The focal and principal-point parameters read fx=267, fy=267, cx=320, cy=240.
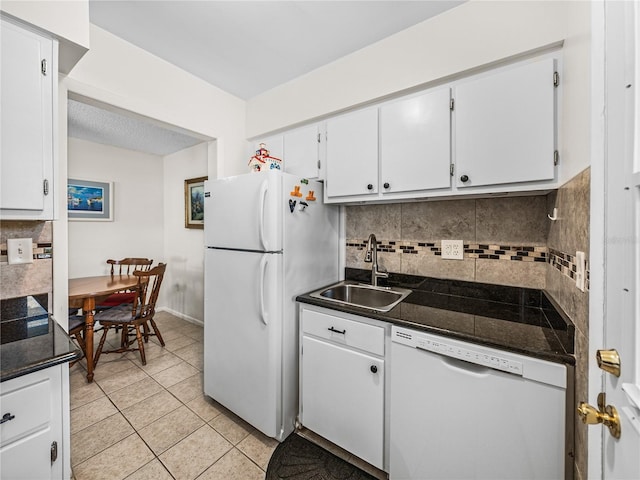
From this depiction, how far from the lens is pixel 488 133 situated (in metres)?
1.38

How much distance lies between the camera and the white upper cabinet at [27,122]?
108cm

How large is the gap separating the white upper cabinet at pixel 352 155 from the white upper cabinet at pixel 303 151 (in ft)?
0.51

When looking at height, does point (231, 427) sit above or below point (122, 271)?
below

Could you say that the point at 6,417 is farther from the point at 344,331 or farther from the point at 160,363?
the point at 160,363

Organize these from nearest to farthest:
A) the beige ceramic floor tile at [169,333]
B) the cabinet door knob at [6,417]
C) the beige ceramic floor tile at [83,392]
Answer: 1. the cabinet door knob at [6,417]
2. the beige ceramic floor tile at [83,392]
3. the beige ceramic floor tile at [169,333]

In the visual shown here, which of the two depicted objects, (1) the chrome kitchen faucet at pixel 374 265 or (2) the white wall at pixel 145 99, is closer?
(2) the white wall at pixel 145 99

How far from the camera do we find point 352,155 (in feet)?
6.03

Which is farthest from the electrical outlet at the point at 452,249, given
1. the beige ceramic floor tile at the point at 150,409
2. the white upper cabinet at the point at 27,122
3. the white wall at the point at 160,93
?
the beige ceramic floor tile at the point at 150,409

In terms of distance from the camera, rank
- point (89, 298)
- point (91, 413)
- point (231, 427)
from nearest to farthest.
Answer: point (231, 427), point (91, 413), point (89, 298)

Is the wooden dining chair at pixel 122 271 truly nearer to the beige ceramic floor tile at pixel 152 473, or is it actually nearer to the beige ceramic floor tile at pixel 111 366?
the beige ceramic floor tile at pixel 111 366

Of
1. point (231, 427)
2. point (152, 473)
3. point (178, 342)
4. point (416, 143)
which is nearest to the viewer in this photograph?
point (152, 473)

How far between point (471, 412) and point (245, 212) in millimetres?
1579

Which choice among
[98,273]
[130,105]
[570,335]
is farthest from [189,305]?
[570,335]

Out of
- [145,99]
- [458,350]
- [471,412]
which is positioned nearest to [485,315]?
[458,350]
